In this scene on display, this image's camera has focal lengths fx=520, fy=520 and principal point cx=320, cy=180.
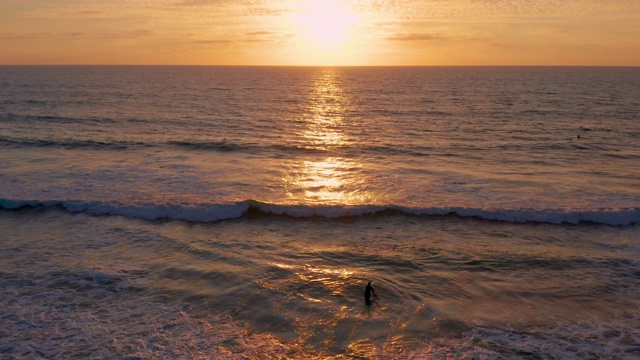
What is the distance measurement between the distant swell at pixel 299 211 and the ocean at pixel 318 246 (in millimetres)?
→ 85

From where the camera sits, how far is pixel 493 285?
1549 centimetres

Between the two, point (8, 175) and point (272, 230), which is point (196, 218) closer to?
point (272, 230)

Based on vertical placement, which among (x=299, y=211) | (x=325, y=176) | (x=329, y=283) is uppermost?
(x=325, y=176)

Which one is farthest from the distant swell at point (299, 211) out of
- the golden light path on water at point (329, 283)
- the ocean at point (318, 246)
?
the golden light path on water at point (329, 283)

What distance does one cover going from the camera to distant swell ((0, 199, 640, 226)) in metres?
21.5

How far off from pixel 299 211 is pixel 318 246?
3864mm

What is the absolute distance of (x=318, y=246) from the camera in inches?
742

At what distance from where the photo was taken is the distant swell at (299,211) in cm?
2145

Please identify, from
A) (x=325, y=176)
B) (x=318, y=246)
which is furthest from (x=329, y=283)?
(x=325, y=176)

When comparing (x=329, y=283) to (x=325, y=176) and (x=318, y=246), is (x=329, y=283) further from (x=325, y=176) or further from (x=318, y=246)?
(x=325, y=176)

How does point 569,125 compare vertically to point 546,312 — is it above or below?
above

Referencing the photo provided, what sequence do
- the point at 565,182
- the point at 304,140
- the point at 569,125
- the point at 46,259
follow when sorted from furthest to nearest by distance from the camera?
the point at 569,125, the point at 304,140, the point at 565,182, the point at 46,259

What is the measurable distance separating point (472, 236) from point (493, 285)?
445 cm

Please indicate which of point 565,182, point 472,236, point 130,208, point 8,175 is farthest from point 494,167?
point 8,175
